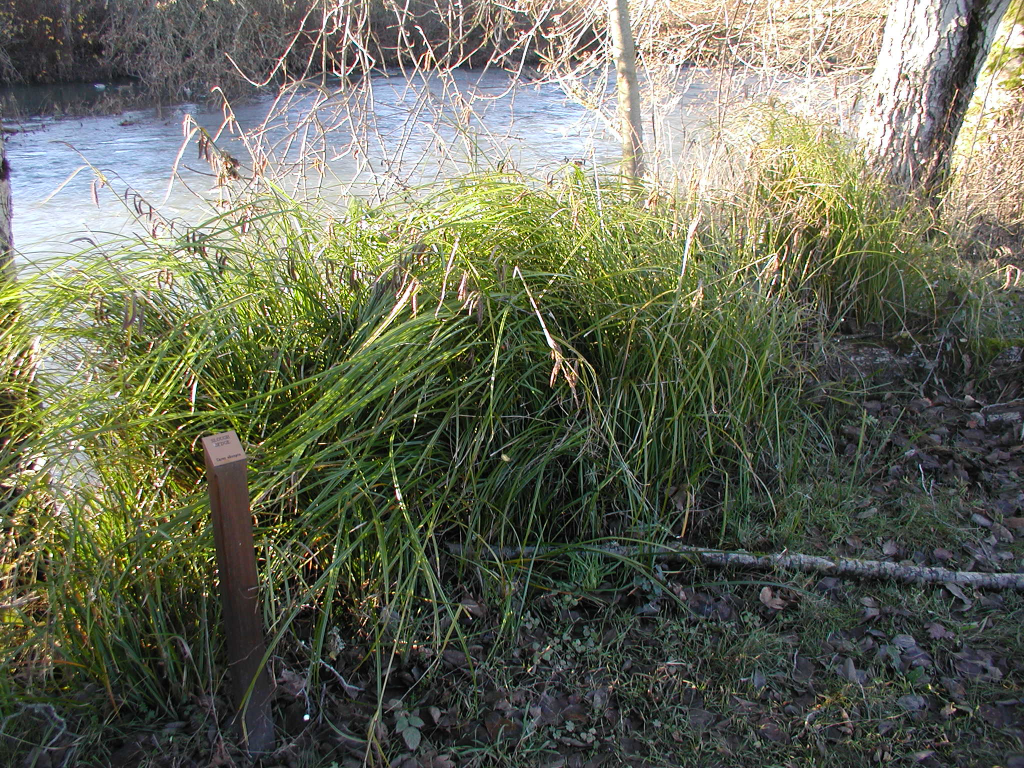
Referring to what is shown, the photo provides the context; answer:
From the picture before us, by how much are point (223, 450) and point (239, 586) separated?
0.38m

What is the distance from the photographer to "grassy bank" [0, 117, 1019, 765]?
7.68ft

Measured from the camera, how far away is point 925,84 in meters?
4.90

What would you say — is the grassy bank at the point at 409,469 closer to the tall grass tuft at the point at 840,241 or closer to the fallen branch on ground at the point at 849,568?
the fallen branch on ground at the point at 849,568

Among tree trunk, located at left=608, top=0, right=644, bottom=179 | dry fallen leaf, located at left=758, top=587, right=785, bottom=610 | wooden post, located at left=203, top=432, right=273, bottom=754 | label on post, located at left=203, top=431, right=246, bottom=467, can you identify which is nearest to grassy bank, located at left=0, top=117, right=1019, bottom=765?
dry fallen leaf, located at left=758, top=587, right=785, bottom=610

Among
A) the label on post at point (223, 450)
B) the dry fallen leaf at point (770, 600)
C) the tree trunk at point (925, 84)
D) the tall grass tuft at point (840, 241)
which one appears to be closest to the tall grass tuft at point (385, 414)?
the dry fallen leaf at point (770, 600)

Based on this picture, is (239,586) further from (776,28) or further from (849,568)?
(776,28)

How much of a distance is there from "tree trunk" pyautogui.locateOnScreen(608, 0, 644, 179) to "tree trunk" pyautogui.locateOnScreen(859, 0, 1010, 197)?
1458mm

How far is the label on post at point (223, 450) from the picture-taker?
1853mm

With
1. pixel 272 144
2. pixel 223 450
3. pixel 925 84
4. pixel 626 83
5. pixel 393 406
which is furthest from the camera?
pixel 272 144

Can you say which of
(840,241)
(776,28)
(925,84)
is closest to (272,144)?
(776,28)

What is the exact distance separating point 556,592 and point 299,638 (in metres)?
0.87

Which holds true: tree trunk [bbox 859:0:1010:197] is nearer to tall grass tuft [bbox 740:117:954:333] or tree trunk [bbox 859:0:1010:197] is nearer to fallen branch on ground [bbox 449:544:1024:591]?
tall grass tuft [bbox 740:117:954:333]

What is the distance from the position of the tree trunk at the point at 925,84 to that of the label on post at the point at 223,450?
4340 millimetres

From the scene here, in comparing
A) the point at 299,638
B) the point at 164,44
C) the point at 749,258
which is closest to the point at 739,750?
the point at 299,638
